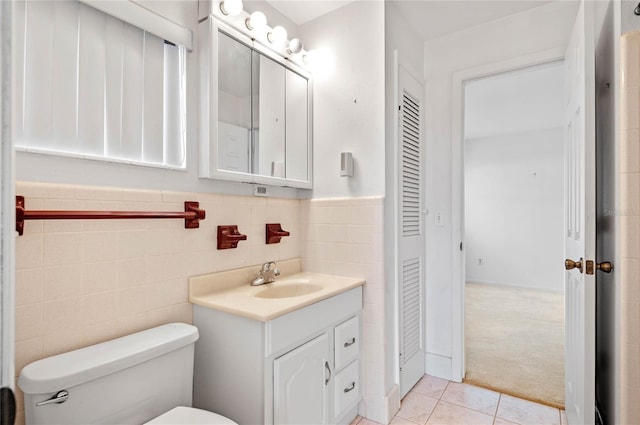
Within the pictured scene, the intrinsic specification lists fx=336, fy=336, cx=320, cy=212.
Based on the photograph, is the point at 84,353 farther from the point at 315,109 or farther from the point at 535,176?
the point at 535,176

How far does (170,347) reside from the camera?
123 cm

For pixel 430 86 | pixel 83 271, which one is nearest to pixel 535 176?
pixel 430 86

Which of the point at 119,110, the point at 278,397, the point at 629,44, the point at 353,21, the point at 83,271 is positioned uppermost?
the point at 353,21

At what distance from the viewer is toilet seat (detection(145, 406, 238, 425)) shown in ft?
3.66

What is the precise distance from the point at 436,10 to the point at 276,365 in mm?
2181

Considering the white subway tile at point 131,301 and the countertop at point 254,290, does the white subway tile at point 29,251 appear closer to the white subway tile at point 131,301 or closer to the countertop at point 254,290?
the white subway tile at point 131,301

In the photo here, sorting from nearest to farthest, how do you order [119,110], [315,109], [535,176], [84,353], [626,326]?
[84,353] < [626,326] < [119,110] < [315,109] < [535,176]

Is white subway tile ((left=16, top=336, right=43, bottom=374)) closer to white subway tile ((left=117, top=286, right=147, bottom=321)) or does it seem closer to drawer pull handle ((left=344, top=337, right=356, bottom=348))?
white subway tile ((left=117, top=286, right=147, bottom=321))

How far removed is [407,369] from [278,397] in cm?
113

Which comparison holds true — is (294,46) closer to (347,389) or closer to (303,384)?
(303,384)

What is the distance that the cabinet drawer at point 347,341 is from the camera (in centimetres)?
165

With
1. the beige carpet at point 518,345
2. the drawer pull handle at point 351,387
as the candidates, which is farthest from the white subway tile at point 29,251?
the beige carpet at point 518,345

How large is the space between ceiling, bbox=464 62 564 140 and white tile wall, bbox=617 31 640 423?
1569mm

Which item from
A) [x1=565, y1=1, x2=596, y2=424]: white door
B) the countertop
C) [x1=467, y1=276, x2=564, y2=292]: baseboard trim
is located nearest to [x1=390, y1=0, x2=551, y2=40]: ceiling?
[x1=565, y1=1, x2=596, y2=424]: white door
